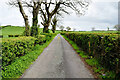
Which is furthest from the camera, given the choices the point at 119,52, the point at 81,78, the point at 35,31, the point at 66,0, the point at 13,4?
the point at 66,0

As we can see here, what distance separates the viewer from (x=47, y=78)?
15.4ft

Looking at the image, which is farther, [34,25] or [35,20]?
[34,25]

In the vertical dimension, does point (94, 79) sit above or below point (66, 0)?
below

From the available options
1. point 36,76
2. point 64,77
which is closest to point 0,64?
point 36,76

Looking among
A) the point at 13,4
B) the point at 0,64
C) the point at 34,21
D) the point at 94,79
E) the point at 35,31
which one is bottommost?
the point at 94,79

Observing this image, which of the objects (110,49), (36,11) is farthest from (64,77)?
(36,11)

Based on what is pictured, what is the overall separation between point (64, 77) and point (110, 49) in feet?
8.94

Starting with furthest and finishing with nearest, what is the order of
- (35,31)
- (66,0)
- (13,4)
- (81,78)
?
(66,0) → (13,4) → (35,31) → (81,78)

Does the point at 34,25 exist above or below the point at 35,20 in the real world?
below

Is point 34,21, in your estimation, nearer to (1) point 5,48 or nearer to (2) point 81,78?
(1) point 5,48

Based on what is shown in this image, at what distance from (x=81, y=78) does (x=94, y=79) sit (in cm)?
60

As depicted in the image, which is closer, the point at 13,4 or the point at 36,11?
the point at 36,11

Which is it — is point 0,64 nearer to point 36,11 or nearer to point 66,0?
point 36,11

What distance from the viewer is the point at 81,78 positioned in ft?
15.4
